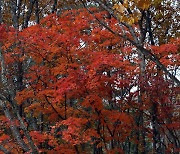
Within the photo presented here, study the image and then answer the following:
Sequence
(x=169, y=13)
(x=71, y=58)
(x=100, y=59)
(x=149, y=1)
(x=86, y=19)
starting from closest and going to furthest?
(x=149, y=1)
(x=100, y=59)
(x=71, y=58)
(x=86, y=19)
(x=169, y=13)

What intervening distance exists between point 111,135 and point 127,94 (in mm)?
1523

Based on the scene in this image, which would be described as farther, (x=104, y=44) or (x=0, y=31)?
(x=104, y=44)

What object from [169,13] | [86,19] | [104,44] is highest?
[169,13]

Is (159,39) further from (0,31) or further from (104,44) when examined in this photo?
(0,31)

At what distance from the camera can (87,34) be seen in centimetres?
1020

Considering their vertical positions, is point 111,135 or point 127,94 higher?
point 127,94

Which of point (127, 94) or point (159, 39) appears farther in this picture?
point (159, 39)

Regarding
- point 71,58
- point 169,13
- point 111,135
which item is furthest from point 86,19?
point 169,13

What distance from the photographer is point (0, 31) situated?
Answer: 8844 millimetres

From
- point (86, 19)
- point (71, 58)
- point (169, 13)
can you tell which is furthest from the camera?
point (169, 13)

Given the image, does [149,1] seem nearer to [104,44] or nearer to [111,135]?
[104,44]

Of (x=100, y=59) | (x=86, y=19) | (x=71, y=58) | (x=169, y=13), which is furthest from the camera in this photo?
(x=169, y=13)

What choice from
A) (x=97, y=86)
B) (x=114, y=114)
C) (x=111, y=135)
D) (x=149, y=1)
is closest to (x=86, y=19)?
(x=97, y=86)

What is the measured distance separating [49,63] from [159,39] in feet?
21.0
